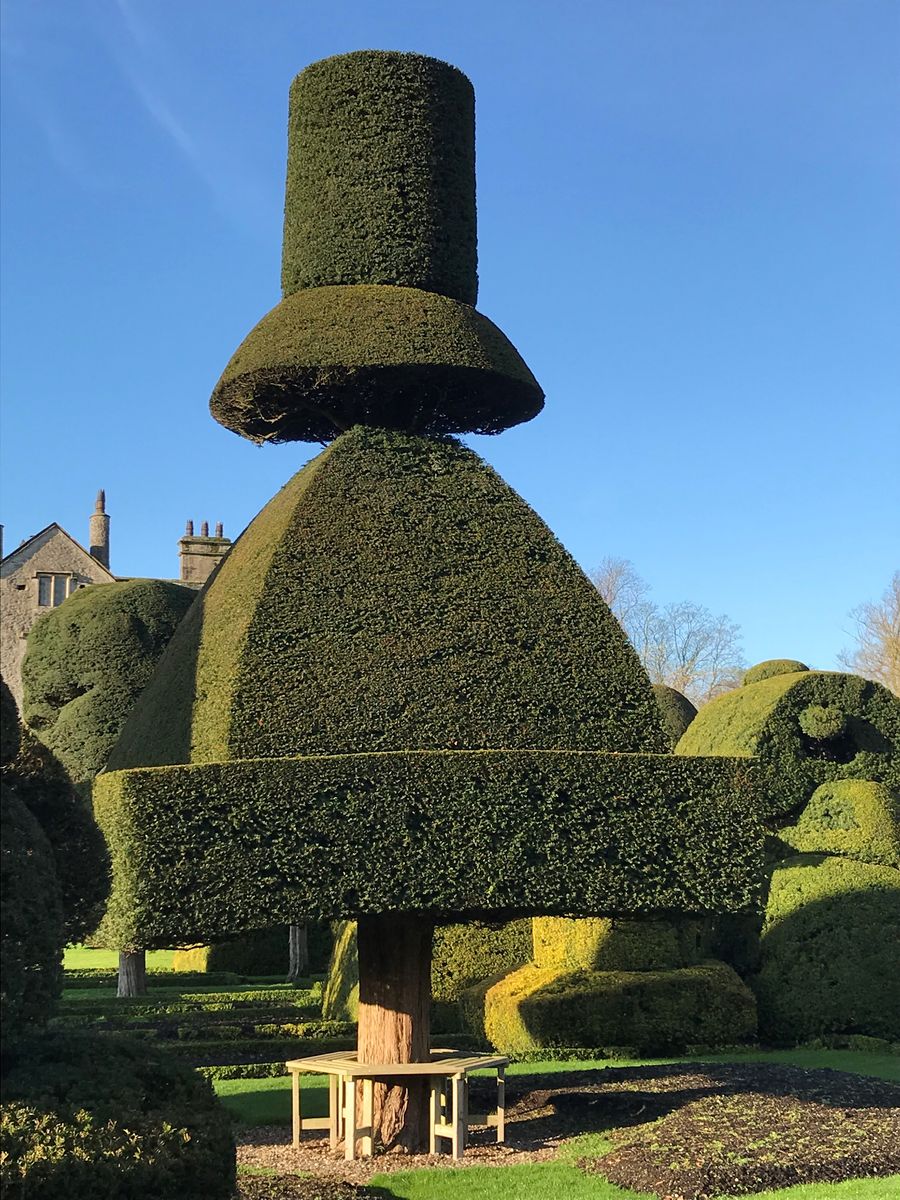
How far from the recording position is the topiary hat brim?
11.8m

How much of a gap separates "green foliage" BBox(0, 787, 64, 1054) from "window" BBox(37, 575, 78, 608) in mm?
39221

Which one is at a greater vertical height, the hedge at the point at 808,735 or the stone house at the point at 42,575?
the stone house at the point at 42,575

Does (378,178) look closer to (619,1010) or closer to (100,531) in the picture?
(619,1010)

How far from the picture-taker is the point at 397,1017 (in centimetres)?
1130

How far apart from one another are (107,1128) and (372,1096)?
4992 millimetres

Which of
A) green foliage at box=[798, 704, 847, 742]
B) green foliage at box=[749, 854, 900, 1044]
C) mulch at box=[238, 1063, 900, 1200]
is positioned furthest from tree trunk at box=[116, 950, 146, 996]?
green foliage at box=[798, 704, 847, 742]

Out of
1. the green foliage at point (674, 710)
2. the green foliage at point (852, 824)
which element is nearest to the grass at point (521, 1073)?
the green foliage at point (852, 824)

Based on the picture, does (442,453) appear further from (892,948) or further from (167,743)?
(892,948)

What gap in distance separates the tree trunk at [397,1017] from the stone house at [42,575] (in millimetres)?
34095

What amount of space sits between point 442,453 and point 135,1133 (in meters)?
7.05

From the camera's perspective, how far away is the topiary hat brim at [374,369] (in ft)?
38.9

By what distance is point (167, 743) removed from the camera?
36.3ft

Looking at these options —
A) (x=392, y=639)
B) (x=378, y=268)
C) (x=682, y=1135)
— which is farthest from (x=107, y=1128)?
(x=378, y=268)

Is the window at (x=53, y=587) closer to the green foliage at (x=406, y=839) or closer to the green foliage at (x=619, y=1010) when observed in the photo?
the green foliage at (x=619, y=1010)
